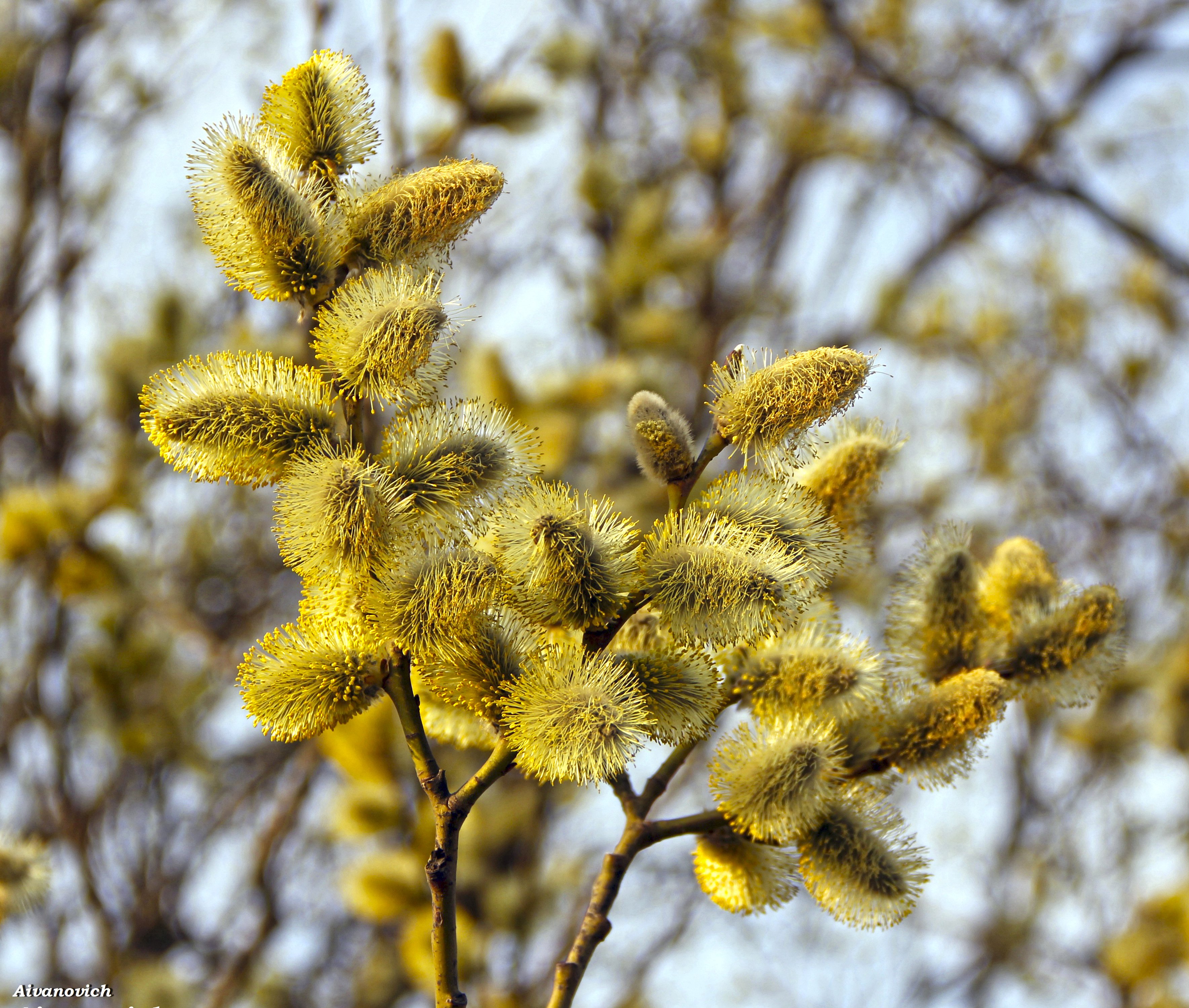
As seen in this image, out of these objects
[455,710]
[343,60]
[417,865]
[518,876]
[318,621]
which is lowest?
[518,876]

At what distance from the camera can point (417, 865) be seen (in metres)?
2.62

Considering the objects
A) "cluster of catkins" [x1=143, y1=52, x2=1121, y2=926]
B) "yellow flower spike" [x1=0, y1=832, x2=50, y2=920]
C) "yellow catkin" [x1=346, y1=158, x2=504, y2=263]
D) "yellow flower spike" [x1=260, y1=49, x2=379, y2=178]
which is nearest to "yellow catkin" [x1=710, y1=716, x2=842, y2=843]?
"cluster of catkins" [x1=143, y1=52, x2=1121, y2=926]

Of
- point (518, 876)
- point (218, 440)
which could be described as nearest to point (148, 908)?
point (518, 876)

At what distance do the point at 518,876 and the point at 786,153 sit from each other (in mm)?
3542

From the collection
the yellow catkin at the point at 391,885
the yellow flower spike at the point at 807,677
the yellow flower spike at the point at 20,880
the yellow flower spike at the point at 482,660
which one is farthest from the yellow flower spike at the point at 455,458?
the yellow catkin at the point at 391,885

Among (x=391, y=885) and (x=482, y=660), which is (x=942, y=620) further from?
(x=391, y=885)

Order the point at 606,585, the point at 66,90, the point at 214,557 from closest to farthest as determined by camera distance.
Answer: the point at 606,585
the point at 66,90
the point at 214,557

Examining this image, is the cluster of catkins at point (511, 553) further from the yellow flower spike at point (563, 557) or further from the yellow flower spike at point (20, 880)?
the yellow flower spike at point (20, 880)

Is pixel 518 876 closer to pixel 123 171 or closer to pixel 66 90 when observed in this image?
pixel 66 90

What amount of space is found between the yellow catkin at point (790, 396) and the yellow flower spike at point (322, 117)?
0.50 meters

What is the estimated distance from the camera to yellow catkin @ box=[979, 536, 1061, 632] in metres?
1.40

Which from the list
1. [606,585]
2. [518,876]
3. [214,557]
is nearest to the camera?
[606,585]

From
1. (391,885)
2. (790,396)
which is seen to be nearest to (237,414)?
(790,396)

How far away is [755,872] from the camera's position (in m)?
1.21
